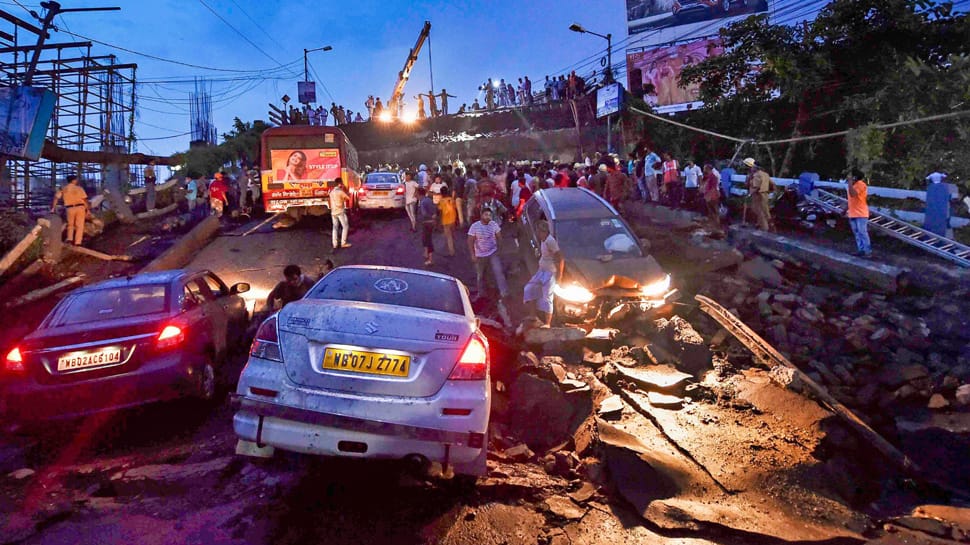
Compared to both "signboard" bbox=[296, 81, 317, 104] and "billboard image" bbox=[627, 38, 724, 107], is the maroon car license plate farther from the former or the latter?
"signboard" bbox=[296, 81, 317, 104]

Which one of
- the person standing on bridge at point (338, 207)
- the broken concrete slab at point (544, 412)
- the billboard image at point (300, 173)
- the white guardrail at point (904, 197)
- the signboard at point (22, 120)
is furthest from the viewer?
the billboard image at point (300, 173)

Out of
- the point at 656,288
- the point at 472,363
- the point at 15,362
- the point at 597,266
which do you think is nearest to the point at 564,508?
the point at 472,363

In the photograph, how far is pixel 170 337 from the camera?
5496 millimetres

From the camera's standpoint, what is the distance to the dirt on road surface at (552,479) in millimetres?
3658

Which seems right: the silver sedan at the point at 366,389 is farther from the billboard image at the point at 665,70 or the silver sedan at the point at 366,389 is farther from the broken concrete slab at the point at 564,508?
the billboard image at the point at 665,70

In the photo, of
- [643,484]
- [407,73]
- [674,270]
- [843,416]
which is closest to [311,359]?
[643,484]

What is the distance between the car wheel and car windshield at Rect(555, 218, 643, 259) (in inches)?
220

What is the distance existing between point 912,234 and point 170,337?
43.5 feet

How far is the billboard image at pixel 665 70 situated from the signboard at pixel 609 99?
8345mm

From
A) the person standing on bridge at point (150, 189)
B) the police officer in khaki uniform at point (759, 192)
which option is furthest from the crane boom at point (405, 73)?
the police officer in khaki uniform at point (759, 192)

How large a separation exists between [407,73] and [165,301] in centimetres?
3919

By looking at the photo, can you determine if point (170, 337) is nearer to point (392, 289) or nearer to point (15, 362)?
point (15, 362)

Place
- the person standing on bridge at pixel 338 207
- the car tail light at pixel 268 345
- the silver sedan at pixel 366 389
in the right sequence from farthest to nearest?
the person standing on bridge at pixel 338 207 → the car tail light at pixel 268 345 → the silver sedan at pixel 366 389

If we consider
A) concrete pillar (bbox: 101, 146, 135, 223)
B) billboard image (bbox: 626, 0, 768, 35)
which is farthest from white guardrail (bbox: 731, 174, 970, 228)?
billboard image (bbox: 626, 0, 768, 35)
